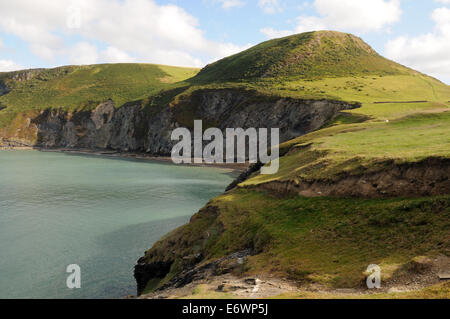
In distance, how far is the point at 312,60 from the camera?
161750mm

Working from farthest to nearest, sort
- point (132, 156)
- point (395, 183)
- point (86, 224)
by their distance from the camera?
point (132, 156) < point (86, 224) < point (395, 183)

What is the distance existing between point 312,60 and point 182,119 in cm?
6875

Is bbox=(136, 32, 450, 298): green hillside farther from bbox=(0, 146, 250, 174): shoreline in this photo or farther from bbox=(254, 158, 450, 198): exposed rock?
bbox=(0, 146, 250, 174): shoreline

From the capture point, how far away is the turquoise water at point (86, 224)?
30.4 meters

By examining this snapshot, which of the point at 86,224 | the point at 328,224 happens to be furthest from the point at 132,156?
the point at 328,224

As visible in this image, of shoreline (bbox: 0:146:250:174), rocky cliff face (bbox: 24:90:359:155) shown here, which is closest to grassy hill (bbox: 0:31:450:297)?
shoreline (bbox: 0:146:250:174)

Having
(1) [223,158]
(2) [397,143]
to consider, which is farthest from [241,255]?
(1) [223,158]

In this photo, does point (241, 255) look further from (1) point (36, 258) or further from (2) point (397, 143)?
(1) point (36, 258)

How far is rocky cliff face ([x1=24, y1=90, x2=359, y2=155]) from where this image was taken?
4353 inches

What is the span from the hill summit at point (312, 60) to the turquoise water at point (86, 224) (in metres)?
85.4

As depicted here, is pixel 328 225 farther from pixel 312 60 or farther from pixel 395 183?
pixel 312 60

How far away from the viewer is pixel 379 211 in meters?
19.8

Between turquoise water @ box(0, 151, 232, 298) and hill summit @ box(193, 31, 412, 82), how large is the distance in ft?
280
